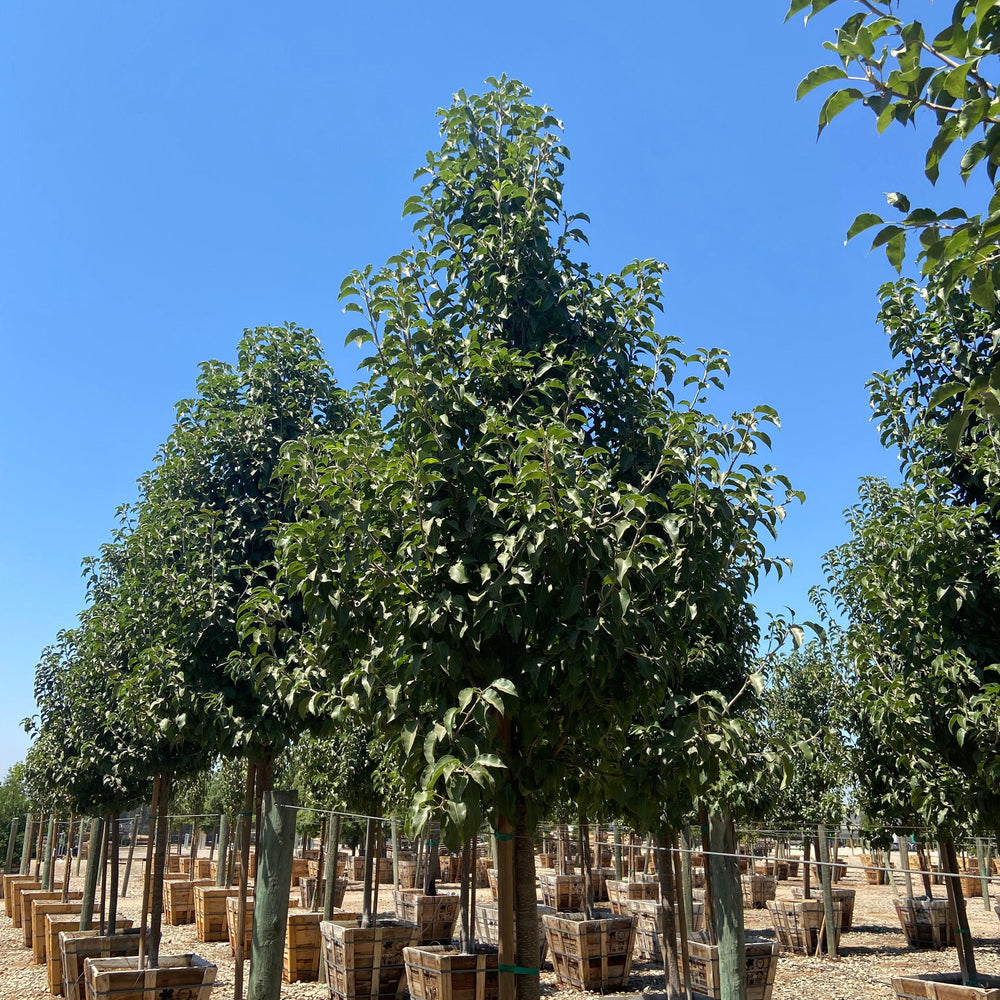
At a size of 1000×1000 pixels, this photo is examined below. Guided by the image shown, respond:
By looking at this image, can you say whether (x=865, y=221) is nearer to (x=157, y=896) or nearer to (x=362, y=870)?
(x=157, y=896)

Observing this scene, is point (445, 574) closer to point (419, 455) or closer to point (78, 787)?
point (419, 455)

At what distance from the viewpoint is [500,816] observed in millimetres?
4562

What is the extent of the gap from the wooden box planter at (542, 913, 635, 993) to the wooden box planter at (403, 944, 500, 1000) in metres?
3.75

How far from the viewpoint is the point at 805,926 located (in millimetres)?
17281

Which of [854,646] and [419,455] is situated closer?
[419,455]

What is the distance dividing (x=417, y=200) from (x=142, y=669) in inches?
220

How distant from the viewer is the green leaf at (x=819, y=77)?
2250 mm

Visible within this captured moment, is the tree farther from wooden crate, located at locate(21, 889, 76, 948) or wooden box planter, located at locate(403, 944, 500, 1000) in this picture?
wooden crate, located at locate(21, 889, 76, 948)

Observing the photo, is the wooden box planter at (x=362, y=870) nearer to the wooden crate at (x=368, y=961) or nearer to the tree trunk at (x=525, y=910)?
the wooden crate at (x=368, y=961)

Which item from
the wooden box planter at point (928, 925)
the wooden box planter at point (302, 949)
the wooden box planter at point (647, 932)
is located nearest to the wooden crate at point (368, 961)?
the wooden box planter at point (302, 949)

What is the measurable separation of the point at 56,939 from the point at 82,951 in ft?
11.7

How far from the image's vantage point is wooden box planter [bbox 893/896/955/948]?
1777cm

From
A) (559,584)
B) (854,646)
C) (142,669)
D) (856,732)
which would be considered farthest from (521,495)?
(856,732)

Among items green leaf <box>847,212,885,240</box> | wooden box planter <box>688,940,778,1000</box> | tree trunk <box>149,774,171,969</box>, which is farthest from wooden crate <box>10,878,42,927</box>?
green leaf <box>847,212,885,240</box>
